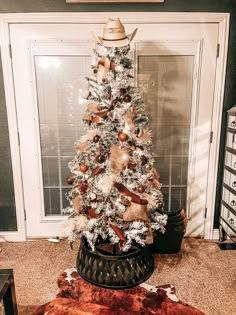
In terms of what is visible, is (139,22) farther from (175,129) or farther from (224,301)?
(224,301)

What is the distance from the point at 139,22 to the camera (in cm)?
234

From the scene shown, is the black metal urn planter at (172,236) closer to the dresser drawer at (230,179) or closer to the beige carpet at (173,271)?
the beige carpet at (173,271)

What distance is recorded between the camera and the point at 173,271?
2285mm

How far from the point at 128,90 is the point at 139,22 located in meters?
0.74

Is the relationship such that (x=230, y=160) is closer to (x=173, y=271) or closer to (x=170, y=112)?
(x=170, y=112)

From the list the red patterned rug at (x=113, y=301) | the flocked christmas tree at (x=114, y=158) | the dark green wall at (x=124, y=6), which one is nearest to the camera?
the red patterned rug at (x=113, y=301)

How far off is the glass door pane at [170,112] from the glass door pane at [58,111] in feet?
1.91

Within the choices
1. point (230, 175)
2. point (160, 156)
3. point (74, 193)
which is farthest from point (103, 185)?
point (230, 175)

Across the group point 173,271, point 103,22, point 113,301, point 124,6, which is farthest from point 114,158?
point 124,6

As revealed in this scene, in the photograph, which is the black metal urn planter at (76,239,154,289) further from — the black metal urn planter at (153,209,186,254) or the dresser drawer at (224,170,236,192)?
the dresser drawer at (224,170,236,192)

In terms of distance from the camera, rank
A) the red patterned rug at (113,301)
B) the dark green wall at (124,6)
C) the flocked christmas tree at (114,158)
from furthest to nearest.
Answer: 1. the dark green wall at (124,6)
2. the flocked christmas tree at (114,158)
3. the red patterned rug at (113,301)

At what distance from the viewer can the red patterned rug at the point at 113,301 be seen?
1834 mm

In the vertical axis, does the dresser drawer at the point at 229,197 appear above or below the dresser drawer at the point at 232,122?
below

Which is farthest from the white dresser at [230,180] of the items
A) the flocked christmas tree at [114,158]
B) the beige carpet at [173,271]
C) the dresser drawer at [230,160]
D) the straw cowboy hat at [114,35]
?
the straw cowboy hat at [114,35]
